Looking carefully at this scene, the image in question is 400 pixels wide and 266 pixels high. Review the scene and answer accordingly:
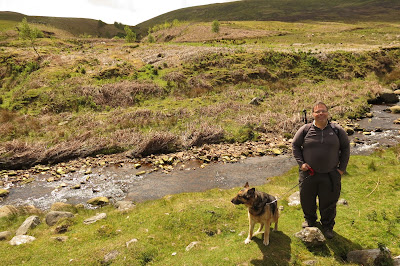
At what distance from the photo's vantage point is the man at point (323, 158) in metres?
6.49

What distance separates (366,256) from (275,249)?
2.31 m

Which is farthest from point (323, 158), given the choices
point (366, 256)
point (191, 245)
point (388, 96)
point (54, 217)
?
point (388, 96)

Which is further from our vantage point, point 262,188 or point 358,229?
point 262,188

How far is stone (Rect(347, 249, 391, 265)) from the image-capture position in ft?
19.3

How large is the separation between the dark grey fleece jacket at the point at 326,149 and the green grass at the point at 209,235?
249 centimetres

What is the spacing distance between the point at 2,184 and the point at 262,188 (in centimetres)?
1766

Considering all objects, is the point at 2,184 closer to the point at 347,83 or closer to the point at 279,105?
the point at 279,105

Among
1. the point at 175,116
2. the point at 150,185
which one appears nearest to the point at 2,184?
the point at 150,185

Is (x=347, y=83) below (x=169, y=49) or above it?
below

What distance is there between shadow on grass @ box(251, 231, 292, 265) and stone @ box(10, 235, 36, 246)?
8.33m

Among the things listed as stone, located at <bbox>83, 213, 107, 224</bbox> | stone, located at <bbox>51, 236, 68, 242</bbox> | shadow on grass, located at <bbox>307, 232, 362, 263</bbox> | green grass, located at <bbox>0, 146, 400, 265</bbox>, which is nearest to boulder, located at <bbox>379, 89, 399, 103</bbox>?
green grass, located at <bbox>0, 146, 400, 265</bbox>

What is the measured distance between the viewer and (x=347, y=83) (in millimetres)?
36688

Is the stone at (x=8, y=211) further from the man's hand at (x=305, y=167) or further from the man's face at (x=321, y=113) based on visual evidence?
the man's face at (x=321, y=113)

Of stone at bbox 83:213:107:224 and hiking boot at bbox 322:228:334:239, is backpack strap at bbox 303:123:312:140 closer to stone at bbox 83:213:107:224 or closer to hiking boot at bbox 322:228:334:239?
hiking boot at bbox 322:228:334:239
